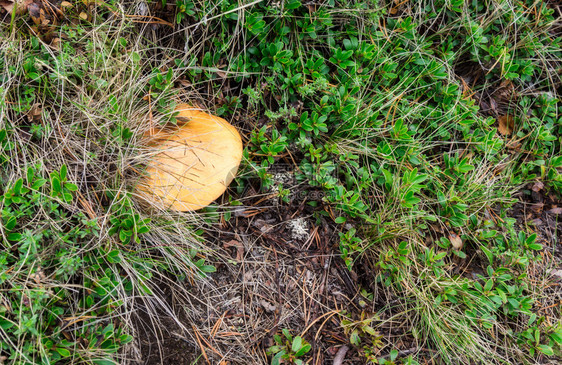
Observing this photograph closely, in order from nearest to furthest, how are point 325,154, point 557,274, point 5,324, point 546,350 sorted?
1. point 5,324
2. point 546,350
3. point 325,154
4. point 557,274

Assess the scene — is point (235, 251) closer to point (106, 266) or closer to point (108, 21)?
point (106, 266)

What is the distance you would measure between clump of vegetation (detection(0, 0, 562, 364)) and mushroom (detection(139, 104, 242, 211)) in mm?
122

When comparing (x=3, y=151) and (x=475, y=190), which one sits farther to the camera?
(x=475, y=190)

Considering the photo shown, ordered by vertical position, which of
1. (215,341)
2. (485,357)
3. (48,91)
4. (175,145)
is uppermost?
(48,91)

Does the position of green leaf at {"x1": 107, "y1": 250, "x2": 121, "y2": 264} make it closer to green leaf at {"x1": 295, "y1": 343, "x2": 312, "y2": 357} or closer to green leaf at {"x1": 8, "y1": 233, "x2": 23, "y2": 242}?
green leaf at {"x1": 8, "y1": 233, "x2": 23, "y2": 242}

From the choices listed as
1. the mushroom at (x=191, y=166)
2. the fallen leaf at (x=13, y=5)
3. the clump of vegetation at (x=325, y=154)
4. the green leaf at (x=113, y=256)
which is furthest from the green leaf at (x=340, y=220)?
the fallen leaf at (x=13, y=5)

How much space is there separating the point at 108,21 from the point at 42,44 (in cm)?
44

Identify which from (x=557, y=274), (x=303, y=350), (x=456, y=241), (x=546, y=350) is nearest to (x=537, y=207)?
(x=557, y=274)

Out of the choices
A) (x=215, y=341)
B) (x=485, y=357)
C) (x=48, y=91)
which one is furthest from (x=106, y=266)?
(x=485, y=357)

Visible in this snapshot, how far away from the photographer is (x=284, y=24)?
2.89 m

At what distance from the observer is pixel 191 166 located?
2.37 m

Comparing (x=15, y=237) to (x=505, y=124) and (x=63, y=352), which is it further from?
(x=505, y=124)

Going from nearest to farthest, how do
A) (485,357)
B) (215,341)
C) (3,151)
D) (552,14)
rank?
(3,151), (215,341), (485,357), (552,14)

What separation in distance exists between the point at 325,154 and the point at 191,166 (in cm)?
95
